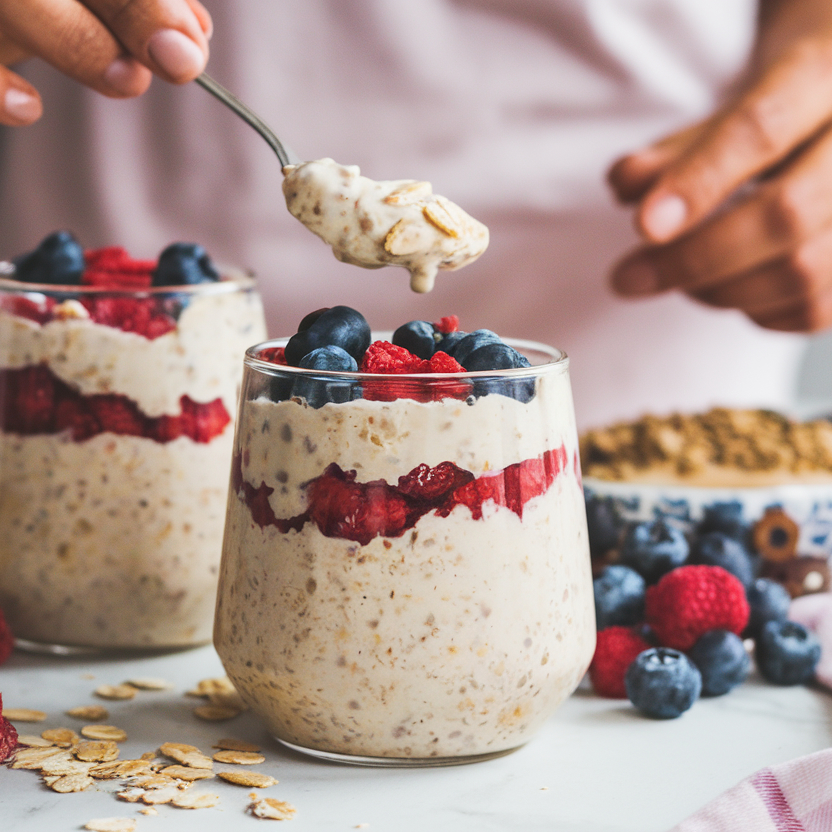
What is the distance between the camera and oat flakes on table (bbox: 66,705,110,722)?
78cm

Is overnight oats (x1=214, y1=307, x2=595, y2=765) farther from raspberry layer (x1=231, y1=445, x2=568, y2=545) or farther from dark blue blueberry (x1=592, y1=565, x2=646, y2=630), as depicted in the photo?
dark blue blueberry (x1=592, y1=565, x2=646, y2=630)

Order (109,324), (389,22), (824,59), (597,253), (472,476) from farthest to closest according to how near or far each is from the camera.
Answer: (597,253) → (389,22) → (824,59) → (109,324) → (472,476)

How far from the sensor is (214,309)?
0.91 meters

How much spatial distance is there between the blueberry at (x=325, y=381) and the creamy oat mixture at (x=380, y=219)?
0.32 feet

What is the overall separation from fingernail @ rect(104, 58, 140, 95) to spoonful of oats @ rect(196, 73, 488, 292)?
186 mm

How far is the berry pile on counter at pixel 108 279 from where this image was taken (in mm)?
872

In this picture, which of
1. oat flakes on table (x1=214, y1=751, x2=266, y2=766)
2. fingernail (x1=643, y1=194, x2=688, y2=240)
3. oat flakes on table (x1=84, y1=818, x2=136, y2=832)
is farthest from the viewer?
fingernail (x1=643, y1=194, x2=688, y2=240)

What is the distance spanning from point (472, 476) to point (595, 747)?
251 mm

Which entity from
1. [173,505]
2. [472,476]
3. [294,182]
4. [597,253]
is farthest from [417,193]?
[597,253]

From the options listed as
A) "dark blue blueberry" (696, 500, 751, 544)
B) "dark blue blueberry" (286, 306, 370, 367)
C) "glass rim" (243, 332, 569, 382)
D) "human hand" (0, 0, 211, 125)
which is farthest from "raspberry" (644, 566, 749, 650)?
"human hand" (0, 0, 211, 125)

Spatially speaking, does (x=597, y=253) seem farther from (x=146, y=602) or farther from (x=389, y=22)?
(x=146, y=602)

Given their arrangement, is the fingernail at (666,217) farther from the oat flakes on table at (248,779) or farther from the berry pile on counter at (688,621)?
the oat flakes on table at (248,779)

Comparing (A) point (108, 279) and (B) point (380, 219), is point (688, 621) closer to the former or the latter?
(B) point (380, 219)

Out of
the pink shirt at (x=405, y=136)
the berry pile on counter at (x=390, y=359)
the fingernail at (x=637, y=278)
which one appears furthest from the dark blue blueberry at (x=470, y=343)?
the pink shirt at (x=405, y=136)
